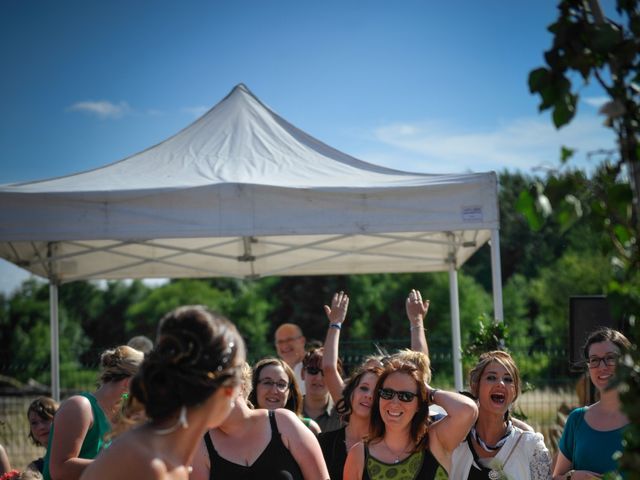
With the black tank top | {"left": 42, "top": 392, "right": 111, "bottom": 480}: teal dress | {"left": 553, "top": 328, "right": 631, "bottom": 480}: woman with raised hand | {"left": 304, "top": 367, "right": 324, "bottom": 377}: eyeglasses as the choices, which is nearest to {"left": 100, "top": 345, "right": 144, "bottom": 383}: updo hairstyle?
{"left": 42, "top": 392, "right": 111, "bottom": 480}: teal dress

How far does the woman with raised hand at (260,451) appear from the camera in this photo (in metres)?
3.33

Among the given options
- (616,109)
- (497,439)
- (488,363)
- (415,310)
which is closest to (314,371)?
(415,310)

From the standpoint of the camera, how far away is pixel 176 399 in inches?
86.2

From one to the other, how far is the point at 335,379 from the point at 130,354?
164 cm

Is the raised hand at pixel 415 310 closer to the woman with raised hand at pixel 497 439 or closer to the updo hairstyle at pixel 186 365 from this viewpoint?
the woman with raised hand at pixel 497 439

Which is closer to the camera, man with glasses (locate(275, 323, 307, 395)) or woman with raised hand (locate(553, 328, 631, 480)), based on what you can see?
woman with raised hand (locate(553, 328, 631, 480))

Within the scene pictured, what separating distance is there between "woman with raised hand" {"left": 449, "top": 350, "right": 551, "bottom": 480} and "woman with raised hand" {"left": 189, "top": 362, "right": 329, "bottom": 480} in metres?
1.07

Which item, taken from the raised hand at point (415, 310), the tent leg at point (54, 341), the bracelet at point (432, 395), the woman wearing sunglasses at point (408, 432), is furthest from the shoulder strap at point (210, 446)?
the tent leg at point (54, 341)

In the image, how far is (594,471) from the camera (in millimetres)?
4305

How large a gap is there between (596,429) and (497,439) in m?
0.53

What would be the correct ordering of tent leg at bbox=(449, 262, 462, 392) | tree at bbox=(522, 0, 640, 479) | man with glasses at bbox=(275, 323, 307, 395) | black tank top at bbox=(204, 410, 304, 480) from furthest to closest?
1. tent leg at bbox=(449, 262, 462, 392)
2. man with glasses at bbox=(275, 323, 307, 395)
3. black tank top at bbox=(204, 410, 304, 480)
4. tree at bbox=(522, 0, 640, 479)

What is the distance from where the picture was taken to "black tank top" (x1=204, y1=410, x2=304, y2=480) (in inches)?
131

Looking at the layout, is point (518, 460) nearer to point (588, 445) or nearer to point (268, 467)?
point (588, 445)

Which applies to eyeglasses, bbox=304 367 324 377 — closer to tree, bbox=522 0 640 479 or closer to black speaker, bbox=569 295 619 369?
black speaker, bbox=569 295 619 369
